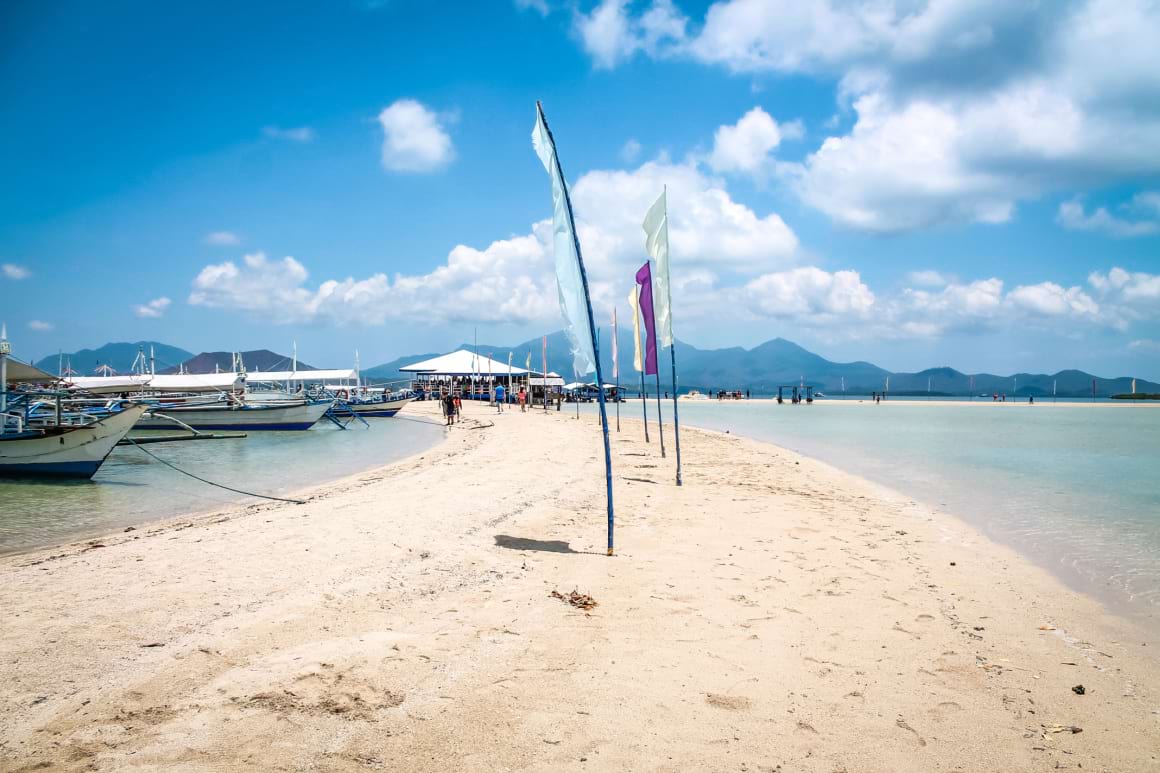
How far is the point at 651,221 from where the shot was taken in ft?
30.2

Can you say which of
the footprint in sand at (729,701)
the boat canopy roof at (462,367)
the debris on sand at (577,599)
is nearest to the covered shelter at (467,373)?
the boat canopy roof at (462,367)

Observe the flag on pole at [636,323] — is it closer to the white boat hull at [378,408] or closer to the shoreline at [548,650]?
the shoreline at [548,650]

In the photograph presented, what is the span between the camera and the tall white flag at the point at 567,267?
5.89 meters

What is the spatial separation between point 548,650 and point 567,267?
3577 millimetres

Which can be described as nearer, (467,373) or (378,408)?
(378,408)

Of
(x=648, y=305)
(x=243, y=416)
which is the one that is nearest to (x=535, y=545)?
(x=648, y=305)

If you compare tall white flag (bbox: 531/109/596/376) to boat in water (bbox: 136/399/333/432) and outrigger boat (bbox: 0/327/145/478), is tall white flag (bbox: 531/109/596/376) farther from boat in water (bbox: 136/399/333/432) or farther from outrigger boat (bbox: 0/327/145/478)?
boat in water (bbox: 136/399/333/432)

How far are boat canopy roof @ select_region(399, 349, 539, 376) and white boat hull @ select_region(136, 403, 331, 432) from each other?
2408 centimetres

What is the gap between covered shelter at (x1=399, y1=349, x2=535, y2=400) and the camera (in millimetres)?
55250

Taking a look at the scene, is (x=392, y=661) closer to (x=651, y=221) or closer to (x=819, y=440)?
(x=651, y=221)

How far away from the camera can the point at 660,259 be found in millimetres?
9562

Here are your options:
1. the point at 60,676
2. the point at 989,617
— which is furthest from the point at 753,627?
the point at 60,676

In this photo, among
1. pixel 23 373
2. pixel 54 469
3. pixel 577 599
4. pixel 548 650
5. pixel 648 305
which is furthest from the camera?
pixel 23 373

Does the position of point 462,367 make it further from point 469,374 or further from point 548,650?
point 548,650
